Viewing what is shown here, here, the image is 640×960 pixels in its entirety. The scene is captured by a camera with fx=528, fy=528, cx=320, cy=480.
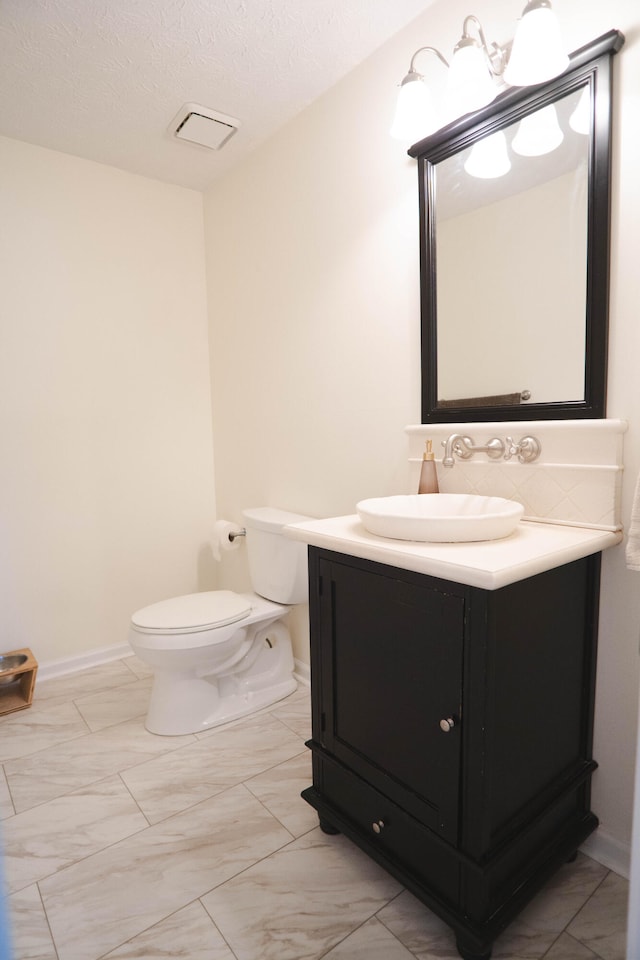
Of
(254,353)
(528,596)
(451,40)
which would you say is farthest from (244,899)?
(451,40)

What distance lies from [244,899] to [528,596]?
98 centimetres

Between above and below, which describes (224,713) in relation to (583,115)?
below

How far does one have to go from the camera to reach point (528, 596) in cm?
111

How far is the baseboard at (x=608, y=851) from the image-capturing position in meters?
1.30

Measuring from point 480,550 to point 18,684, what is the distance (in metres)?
2.16

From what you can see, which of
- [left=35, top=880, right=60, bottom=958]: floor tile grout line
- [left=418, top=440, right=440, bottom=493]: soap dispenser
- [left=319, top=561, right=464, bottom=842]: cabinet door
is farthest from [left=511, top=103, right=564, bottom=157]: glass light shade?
[left=35, top=880, right=60, bottom=958]: floor tile grout line

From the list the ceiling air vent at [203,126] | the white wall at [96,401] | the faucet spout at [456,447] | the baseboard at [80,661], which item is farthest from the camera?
the baseboard at [80,661]

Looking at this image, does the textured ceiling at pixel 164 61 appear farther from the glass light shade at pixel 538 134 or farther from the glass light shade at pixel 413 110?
the glass light shade at pixel 538 134

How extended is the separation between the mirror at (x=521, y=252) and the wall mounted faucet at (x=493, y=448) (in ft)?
0.24

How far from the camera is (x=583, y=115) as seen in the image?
1254 mm

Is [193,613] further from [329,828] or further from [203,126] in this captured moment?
[203,126]

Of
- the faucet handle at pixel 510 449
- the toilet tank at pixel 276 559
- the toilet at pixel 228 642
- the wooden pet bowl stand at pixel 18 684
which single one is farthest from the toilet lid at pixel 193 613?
the faucet handle at pixel 510 449

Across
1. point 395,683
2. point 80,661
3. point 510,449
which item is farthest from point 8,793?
point 510,449

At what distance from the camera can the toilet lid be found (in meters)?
1.87
